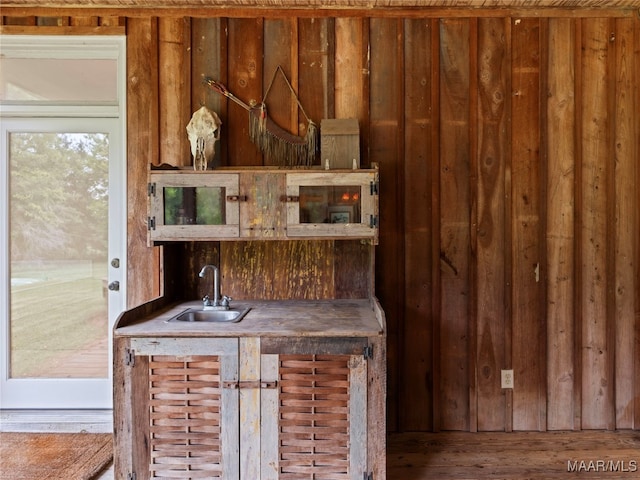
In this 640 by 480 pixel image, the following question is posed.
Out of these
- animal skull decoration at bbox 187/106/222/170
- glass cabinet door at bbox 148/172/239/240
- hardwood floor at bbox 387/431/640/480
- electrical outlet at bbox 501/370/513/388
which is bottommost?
hardwood floor at bbox 387/431/640/480

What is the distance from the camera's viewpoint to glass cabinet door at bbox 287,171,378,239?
206 centimetres

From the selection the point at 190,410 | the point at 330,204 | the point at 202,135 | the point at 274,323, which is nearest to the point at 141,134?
the point at 202,135

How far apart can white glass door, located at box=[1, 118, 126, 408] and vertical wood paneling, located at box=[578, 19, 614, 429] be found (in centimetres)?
305

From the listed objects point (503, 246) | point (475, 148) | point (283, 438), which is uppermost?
point (475, 148)

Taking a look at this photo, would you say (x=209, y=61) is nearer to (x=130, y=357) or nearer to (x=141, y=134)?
(x=141, y=134)

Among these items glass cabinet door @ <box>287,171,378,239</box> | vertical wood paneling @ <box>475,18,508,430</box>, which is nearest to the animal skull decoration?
glass cabinet door @ <box>287,171,378,239</box>

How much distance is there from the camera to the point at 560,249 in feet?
8.16

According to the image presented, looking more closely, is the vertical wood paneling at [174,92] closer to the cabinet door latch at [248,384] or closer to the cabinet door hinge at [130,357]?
the cabinet door hinge at [130,357]

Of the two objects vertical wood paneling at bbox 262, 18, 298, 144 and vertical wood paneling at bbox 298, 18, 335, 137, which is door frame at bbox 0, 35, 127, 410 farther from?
vertical wood paneling at bbox 298, 18, 335, 137

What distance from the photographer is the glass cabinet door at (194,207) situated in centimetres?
207

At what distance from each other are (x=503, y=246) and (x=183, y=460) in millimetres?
2184

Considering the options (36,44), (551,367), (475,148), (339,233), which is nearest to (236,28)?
(36,44)

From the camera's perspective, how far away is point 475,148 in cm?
247

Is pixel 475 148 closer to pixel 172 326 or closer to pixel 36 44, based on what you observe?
pixel 172 326
